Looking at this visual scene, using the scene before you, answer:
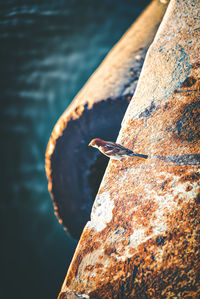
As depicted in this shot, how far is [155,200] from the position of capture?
3.60 feet

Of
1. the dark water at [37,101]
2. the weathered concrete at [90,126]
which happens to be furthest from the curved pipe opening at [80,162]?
the dark water at [37,101]

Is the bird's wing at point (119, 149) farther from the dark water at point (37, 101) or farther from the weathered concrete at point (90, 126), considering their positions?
the dark water at point (37, 101)

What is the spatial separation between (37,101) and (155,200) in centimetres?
333

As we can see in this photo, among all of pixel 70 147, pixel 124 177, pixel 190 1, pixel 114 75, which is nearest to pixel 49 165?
pixel 70 147

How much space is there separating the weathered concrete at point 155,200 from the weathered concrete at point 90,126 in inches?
24.2

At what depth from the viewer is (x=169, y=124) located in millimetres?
1268

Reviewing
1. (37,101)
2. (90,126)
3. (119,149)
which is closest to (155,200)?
(119,149)

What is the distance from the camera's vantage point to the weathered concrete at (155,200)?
3.10 feet

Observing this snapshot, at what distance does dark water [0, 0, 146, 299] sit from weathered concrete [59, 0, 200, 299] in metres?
2.17

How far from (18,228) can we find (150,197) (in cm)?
307

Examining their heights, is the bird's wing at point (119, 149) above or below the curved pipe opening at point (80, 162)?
above

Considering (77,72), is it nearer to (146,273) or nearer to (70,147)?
(70,147)

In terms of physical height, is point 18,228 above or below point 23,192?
below

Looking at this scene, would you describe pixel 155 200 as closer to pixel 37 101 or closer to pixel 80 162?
pixel 80 162
